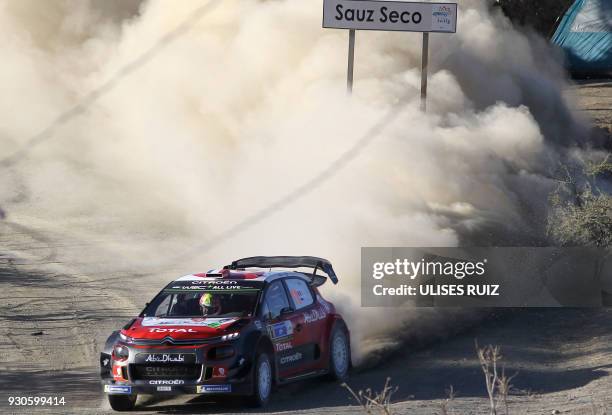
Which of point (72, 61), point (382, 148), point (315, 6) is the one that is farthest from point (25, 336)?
point (72, 61)

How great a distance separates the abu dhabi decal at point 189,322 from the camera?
425 inches

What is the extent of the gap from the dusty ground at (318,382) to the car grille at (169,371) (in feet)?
1.65

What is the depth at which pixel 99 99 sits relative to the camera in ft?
105

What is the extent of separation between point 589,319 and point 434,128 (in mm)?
8399

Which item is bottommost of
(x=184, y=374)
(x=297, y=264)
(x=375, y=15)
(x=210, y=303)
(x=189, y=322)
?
(x=184, y=374)

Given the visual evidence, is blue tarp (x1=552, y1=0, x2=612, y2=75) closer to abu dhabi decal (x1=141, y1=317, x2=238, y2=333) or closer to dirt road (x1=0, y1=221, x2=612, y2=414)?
dirt road (x1=0, y1=221, x2=612, y2=414)

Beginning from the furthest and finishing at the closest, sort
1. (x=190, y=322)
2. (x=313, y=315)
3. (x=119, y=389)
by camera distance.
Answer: (x=313, y=315), (x=190, y=322), (x=119, y=389)

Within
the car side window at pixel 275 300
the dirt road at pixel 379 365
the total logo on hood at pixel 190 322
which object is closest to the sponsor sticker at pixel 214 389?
the dirt road at pixel 379 365

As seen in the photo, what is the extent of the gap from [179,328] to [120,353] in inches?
23.3

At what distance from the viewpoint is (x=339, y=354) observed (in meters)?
12.3

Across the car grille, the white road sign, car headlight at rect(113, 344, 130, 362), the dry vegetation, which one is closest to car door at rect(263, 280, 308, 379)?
the car grille

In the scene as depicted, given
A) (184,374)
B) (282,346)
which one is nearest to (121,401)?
(184,374)

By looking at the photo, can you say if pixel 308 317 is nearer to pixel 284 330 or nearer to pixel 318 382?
pixel 284 330

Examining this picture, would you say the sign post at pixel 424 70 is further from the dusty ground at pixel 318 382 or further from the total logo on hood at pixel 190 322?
the total logo on hood at pixel 190 322
